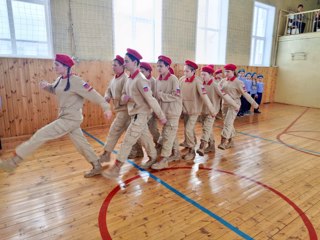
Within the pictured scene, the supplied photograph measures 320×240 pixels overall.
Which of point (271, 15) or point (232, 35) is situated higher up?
point (271, 15)

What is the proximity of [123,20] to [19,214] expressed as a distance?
5.51 metres

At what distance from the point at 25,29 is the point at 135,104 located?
12.2 ft

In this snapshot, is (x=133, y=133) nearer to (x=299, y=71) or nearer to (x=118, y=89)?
(x=118, y=89)

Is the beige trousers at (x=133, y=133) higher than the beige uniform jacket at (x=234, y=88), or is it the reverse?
the beige uniform jacket at (x=234, y=88)

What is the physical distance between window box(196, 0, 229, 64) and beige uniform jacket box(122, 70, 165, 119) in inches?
226

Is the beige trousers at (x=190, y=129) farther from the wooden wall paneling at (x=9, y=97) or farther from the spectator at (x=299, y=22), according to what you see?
the spectator at (x=299, y=22)

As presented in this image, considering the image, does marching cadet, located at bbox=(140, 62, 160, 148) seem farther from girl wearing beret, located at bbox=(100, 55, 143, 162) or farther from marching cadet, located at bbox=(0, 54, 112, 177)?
marching cadet, located at bbox=(0, 54, 112, 177)

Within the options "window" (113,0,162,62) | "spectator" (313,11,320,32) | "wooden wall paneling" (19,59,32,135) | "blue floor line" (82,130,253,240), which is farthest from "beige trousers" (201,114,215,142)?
"spectator" (313,11,320,32)

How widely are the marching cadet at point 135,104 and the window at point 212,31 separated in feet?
18.8

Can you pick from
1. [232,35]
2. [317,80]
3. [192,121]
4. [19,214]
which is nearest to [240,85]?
[192,121]

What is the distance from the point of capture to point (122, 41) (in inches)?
255

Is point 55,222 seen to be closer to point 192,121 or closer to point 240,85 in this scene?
point 192,121

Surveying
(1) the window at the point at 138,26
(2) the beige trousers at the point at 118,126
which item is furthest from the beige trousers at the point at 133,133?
(1) the window at the point at 138,26

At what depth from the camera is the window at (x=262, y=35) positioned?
10.2 m
